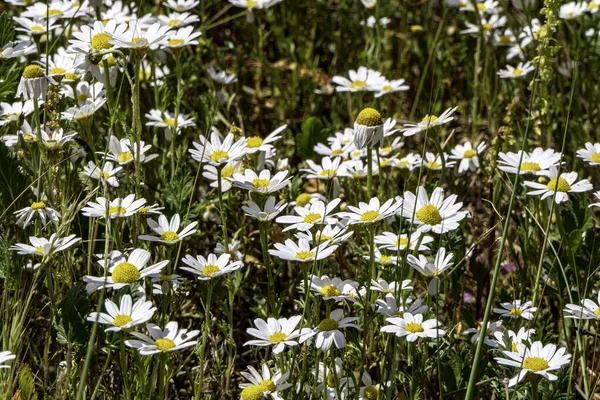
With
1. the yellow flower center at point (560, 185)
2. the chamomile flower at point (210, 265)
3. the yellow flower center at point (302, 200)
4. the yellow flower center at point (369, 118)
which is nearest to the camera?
the chamomile flower at point (210, 265)

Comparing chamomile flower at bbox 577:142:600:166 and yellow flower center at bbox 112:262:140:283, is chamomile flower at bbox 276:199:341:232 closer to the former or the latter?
yellow flower center at bbox 112:262:140:283

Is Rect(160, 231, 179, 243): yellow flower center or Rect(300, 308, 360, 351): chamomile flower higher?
Rect(160, 231, 179, 243): yellow flower center

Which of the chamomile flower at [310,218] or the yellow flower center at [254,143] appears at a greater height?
the yellow flower center at [254,143]

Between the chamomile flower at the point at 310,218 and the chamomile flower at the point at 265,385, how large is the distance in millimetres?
363

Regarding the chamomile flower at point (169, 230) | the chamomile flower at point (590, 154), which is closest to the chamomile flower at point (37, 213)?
the chamomile flower at point (169, 230)

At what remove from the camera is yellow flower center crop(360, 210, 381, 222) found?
201 cm

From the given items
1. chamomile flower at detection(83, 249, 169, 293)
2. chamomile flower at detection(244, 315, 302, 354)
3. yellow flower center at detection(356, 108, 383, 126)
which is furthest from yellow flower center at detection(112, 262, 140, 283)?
yellow flower center at detection(356, 108, 383, 126)

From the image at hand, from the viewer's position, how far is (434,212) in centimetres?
205

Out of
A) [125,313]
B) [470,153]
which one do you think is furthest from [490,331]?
[125,313]

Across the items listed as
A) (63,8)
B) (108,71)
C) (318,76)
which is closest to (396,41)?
(318,76)

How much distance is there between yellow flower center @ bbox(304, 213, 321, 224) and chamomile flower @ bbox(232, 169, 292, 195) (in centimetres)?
10

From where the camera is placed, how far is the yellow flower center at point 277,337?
1881 mm

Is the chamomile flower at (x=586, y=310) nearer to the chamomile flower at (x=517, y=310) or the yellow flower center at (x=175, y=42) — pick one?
the chamomile flower at (x=517, y=310)

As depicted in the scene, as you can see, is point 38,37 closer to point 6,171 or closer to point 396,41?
point 6,171
